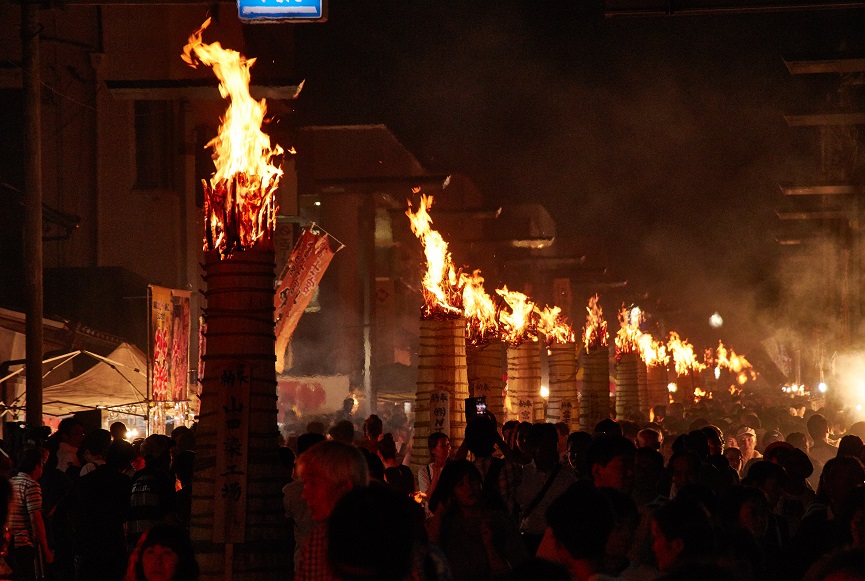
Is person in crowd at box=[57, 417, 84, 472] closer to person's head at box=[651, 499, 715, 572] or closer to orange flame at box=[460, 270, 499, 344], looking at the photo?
orange flame at box=[460, 270, 499, 344]

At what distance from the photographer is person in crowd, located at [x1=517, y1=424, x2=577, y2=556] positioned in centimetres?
874

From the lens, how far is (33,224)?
45.8 ft

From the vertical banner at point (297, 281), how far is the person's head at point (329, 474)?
49.1 ft

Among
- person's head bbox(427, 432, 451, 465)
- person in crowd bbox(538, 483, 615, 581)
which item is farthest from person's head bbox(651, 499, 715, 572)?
person's head bbox(427, 432, 451, 465)

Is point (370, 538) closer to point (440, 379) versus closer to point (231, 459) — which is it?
point (231, 459)

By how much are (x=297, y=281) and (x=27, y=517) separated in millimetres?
10674

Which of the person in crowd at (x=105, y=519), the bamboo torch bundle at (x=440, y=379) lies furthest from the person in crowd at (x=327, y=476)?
the bamboo torch bundle at (x=440, y=379)

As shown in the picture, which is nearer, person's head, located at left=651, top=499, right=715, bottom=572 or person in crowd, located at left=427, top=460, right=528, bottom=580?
person's head, located at left=651, top=499, right=715, bottom=572

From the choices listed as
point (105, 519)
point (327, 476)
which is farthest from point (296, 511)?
point (327, 476)

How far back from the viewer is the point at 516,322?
2081 centimetres

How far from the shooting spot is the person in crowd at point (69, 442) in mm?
12352

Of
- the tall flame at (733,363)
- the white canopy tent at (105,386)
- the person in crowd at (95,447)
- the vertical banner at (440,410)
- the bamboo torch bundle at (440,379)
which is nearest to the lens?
the person in crowd at (95,447)

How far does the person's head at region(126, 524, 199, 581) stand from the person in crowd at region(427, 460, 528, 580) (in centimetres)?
181

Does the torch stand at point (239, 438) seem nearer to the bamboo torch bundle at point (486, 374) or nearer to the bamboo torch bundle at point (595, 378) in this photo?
the bamboo torch bundle at point (486, 374)
